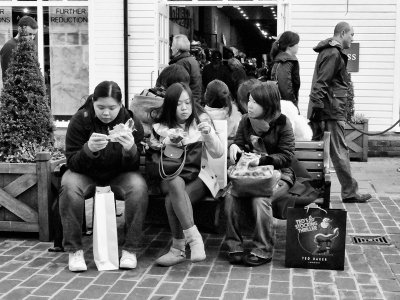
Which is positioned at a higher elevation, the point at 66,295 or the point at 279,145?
the point at 279,145

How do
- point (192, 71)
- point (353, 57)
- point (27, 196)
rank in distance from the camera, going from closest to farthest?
point (27, 196), point (192, 71), point (353, 57)

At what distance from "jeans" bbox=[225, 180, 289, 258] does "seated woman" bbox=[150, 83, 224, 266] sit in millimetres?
241

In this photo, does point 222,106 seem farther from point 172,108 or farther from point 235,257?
point 235,257

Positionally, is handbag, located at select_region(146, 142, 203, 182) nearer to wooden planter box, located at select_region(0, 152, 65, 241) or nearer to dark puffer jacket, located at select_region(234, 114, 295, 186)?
dark puffer jacket, located at select_region(234, 114, 295, 186)

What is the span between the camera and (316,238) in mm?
5195

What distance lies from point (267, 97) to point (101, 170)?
1.47 metres

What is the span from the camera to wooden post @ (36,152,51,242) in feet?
19.5

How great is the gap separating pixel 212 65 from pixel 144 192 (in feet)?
19.9

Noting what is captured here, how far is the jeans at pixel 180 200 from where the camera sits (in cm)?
538

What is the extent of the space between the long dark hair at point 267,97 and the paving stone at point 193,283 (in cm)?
148

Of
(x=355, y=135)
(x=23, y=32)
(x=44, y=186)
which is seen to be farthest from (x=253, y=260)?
(x=355, y=135)

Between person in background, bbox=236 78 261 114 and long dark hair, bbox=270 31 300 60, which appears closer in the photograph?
person in background, bbox=236 78 261 114

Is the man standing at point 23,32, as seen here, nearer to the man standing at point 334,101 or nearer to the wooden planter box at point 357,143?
the man standing at point 334,101

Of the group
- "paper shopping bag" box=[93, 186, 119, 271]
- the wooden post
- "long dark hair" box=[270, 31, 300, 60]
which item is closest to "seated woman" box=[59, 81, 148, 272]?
"paper shopping bag" box=[93, 186, 119, 271]
